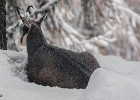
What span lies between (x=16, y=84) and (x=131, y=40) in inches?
235

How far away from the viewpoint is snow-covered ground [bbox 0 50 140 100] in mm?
3429

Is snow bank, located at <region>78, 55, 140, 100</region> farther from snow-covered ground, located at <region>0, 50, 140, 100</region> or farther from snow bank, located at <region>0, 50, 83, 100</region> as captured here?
snow bank, located at <region>0, 50, 83, 100</region>

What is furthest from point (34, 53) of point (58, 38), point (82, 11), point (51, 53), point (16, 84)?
point (82, 11)

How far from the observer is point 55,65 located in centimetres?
598

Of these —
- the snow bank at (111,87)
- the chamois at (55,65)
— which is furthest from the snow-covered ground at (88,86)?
the chamois at (55,65)

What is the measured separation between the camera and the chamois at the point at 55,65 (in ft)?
18.5

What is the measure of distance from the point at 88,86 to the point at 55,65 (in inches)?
88.5

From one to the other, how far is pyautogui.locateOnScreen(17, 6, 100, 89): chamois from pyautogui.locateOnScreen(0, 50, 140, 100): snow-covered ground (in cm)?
21

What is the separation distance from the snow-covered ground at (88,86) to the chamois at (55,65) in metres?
0.21

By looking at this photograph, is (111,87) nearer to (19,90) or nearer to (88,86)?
(88,86)

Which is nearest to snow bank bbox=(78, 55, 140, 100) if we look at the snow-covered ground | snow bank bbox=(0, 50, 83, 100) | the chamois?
the snow-covered ground

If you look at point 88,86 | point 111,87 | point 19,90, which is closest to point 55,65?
point 19,90

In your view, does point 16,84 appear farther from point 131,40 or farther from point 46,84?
point 131,40

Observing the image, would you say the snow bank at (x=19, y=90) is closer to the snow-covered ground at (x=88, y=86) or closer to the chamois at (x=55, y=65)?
the snow-covered ground at (x=88, y=86)
